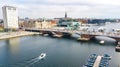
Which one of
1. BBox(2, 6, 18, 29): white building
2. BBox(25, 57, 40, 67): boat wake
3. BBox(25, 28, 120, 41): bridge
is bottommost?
BBox(25, 57, 40, 67): boat wake

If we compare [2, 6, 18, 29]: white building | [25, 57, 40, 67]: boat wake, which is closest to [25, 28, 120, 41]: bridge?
[2, 6, 18, 29]: white building

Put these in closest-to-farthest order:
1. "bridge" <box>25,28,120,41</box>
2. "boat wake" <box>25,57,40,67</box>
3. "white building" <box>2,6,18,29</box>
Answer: "boat wake" <box>25,57,40,67</box> < "bridge" <box>25,28,120,41</box> < "white building" <box>2,6,18,29</box>

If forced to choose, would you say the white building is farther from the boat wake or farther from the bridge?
the boat wake

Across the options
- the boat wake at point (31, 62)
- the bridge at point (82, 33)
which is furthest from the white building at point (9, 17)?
the boat wake at point (31, 62)

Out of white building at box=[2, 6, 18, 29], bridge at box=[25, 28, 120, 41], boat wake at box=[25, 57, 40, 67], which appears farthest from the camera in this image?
white building at box=[2, 6, 18, 29]

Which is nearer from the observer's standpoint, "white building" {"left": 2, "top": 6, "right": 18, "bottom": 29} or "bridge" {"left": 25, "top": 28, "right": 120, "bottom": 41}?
"bridge" {"left": 25, "top": 28, "right": 120, "bottom": 41}

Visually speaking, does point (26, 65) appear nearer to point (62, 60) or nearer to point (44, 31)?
point (62, 60)

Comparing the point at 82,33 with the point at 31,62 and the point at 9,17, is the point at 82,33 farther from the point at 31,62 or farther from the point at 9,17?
the point at 9,17

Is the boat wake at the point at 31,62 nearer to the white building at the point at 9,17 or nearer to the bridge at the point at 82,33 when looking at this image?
the bridge at the point at 82,33

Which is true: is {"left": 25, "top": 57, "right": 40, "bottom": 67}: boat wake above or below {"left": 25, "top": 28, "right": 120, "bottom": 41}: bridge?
below
